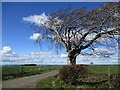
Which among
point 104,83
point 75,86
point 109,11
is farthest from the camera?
point 109,11

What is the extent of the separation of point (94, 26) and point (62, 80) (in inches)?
222

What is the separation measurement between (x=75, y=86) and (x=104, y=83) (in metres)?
2.02

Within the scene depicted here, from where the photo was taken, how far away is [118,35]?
1984 cm

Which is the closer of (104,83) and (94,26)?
(104,83)

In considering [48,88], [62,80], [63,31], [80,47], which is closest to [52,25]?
[63,31]

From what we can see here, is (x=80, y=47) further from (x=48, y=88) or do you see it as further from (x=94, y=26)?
(x=48, y=88)

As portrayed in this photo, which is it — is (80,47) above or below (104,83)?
above

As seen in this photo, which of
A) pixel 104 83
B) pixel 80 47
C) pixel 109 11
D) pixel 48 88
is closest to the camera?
pixel 48 88

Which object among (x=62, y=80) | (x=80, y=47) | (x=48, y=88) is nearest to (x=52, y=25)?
(x=80, y=47)

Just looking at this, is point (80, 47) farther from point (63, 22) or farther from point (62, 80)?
point (62, 80)

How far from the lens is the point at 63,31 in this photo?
2088 centimetres

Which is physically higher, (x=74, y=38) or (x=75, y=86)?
(x=74, y=38)


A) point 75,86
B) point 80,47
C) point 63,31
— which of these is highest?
point 63,31

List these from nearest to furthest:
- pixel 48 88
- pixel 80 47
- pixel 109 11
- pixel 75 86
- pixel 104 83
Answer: pixel 48 88
pixel 75 86
pixel 104 83
pixel 109 11
pixel 80 47
